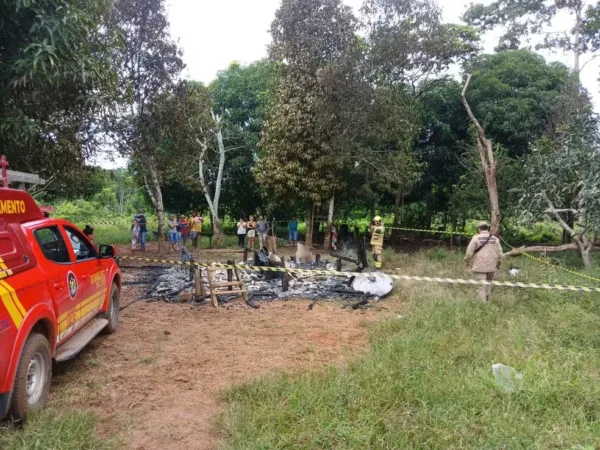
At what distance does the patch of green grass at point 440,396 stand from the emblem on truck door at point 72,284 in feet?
6.19

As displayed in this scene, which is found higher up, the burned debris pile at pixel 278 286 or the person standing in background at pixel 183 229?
the person standing in background at pixel 183 229

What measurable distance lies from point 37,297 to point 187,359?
2035mm

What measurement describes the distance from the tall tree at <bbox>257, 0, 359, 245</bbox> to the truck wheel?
1252 cm

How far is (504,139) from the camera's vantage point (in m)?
18.4

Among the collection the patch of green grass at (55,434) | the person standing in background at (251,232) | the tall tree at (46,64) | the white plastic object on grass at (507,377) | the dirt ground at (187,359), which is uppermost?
the tall tree at (46,64)

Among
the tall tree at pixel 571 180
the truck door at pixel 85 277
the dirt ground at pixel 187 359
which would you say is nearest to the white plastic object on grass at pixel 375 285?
the dirt ground at pixel 187 359

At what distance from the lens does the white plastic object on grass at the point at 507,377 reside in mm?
4062

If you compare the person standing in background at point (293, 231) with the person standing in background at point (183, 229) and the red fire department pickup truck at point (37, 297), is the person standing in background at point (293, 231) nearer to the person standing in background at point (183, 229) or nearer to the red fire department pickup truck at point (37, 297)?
the person standing in background at point (183, 229)

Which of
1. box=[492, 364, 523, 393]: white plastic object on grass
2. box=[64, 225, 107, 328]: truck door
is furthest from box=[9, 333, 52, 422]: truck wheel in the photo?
box=[492, 364, 523, 393]: white plastic object on grass

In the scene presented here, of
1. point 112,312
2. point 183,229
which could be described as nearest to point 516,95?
point 183,229

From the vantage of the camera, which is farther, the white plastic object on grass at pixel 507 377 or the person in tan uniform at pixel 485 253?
the person in tan uniform at pixel 485 253

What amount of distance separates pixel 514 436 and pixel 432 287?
5.61m

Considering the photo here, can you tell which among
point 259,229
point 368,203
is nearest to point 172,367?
point 259,229

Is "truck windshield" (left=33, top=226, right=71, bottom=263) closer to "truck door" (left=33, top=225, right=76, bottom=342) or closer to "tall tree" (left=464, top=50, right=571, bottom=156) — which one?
"truck door" (left=33, top=225, right=76, bottom=342)
